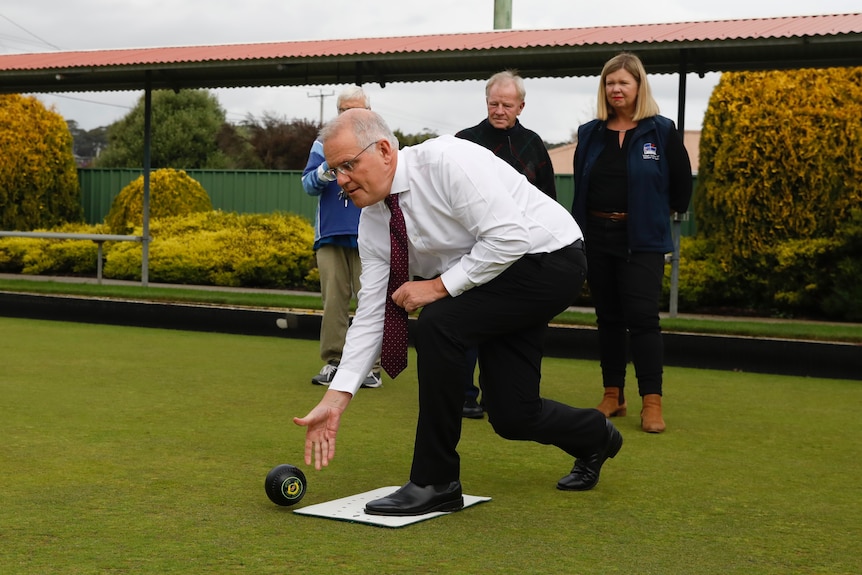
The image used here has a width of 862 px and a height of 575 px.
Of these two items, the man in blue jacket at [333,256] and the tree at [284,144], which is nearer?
the man in blue jacket at [333,256]

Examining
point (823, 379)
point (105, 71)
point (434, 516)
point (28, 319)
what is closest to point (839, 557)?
point (434, 516)

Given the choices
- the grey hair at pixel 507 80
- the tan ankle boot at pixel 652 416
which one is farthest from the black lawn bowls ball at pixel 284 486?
the grey hair at pixel 507 80

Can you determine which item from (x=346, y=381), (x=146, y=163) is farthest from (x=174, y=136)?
(x=346, y=381)

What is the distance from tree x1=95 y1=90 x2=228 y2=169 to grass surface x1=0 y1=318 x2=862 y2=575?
106ft

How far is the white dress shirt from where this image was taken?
11.5 feet

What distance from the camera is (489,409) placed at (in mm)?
3820

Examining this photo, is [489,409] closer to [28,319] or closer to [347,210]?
[347,210]

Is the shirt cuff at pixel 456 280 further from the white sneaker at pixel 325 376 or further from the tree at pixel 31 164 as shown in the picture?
the tree at pixel 31 164

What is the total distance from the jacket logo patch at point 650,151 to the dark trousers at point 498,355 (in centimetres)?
176

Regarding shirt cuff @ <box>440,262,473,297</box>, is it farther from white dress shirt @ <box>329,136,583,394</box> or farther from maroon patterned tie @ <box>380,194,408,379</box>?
maroon patterned tie @ <box>380,194,408,379</box>

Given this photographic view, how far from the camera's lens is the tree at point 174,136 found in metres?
38.2

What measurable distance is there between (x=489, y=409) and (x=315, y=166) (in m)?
3.00

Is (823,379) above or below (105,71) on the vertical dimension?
below

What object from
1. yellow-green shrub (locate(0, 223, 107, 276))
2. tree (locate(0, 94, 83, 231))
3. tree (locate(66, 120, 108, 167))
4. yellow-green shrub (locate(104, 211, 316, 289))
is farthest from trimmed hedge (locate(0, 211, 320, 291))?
tree (locate(66, 120, 108, 167))
